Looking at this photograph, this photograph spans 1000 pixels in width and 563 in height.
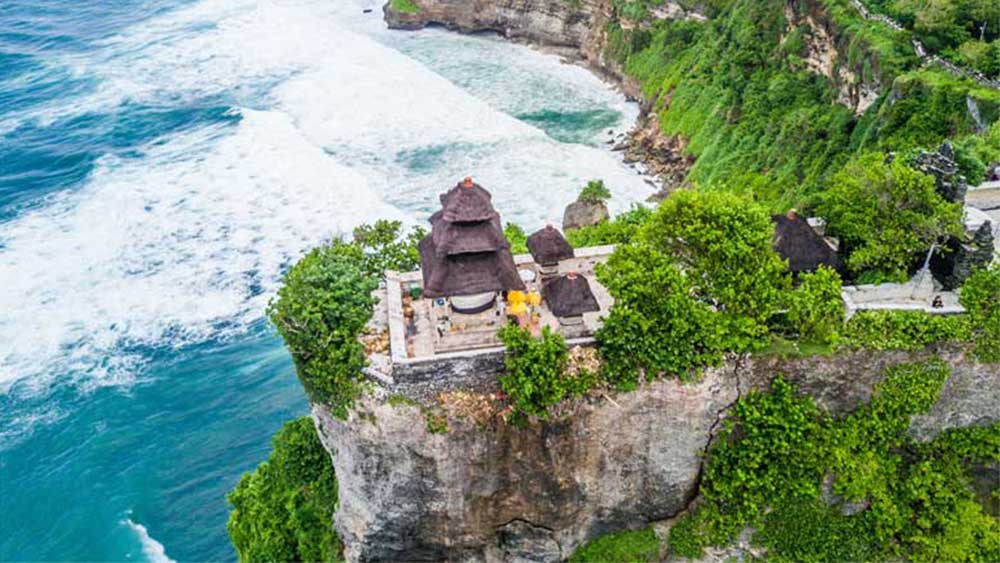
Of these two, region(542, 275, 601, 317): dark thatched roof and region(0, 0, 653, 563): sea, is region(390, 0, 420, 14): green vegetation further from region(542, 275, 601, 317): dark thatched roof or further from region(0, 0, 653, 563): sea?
region(542, 275, 601, 317): dark thatched roof

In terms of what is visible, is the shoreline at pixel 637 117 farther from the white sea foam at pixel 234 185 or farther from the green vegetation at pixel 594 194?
the green vegetation at pixel 594 194

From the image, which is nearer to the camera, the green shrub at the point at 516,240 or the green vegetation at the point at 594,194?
the green shrub at the point at 516,240

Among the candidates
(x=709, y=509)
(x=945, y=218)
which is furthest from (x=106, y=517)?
(x=945, y=218)

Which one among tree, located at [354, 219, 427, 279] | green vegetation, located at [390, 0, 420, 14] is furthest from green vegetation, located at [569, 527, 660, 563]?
green vegetation, located at [390, 0, 420, 14]

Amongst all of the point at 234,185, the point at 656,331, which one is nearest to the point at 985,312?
the point at 656,331

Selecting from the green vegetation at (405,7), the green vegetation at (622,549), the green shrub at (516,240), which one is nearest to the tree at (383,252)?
the green shrub at (516,240)

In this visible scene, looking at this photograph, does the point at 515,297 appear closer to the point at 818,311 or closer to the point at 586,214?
the point at 818,311

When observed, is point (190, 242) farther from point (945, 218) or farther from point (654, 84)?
point (945, 218)
